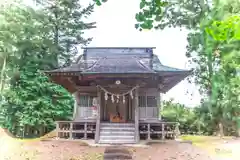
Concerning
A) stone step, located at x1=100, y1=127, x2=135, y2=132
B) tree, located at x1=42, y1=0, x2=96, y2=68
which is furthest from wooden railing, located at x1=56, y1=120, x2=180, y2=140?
tree, located at x1=42, y1=0, x2=96, y2=68

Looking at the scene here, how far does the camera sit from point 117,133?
1147cm

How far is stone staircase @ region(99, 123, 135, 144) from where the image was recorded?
11016 millimetres

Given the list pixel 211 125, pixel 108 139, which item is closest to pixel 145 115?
pixel 108 139

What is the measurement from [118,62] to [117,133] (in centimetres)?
327

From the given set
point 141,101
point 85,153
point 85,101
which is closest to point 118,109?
point 141,101

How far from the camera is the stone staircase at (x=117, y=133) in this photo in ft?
36.1

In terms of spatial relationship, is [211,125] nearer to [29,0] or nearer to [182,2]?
[182,2]

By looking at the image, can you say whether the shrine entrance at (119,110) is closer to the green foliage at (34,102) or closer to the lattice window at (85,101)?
the lattice window at (85,101)

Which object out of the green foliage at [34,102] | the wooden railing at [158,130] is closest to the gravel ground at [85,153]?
the wooden railing at [158,130]

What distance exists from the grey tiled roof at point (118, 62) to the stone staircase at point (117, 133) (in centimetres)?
254

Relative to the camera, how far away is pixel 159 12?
1.93 metres

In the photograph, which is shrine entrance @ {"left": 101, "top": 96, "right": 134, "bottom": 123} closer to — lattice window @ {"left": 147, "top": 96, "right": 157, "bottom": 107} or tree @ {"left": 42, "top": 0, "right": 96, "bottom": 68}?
lattice window @ {"left": 147, "top": 96, "right": 157, "bottom": 107}

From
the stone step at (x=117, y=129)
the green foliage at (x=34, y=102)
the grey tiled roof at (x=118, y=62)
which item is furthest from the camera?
the green foliage at (x=34, y=102)

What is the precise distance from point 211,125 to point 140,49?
612cm
